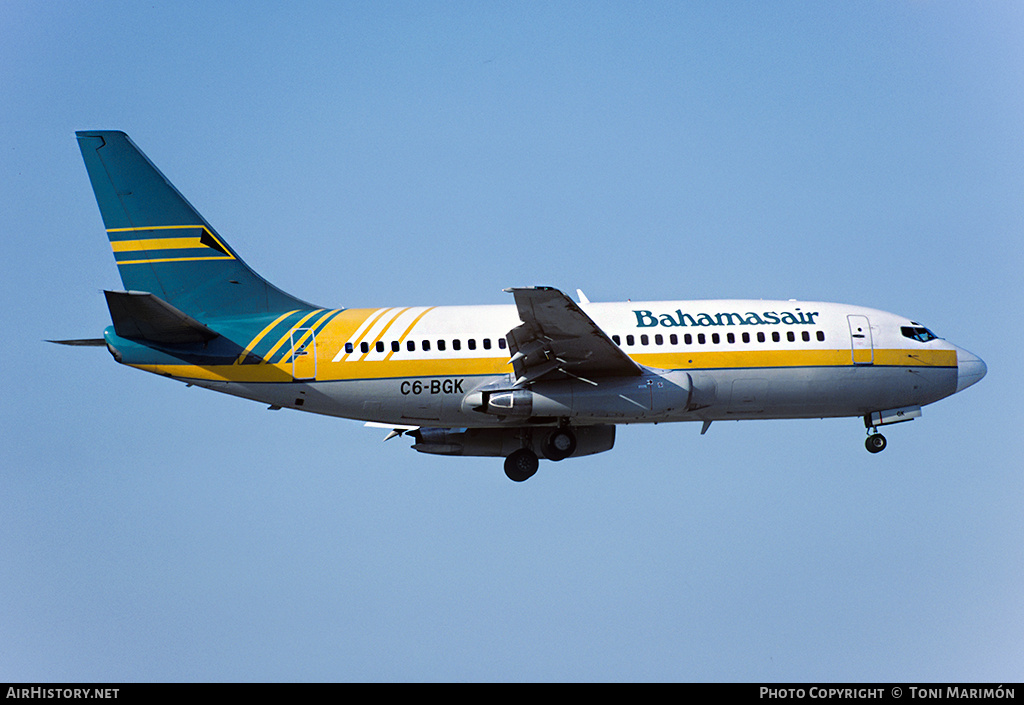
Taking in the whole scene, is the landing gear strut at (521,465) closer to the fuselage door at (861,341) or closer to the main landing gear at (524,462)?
the main landing gear at (524,462)

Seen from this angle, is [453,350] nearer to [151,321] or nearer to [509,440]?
[509,440]

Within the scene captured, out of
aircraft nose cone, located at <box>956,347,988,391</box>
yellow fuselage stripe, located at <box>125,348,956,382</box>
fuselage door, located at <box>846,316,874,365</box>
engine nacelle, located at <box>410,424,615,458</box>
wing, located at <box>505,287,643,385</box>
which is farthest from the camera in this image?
engine nacelle, located at <box>410,424,615,458</box>

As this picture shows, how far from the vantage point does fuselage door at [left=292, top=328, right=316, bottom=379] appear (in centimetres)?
4259

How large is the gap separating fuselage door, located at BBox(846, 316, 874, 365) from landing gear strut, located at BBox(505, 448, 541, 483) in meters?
11.0

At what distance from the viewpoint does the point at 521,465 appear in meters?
46.8

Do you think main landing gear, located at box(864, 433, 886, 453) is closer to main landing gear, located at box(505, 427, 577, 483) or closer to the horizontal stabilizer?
main landing gear, located at box(505, 427, 577, 483)

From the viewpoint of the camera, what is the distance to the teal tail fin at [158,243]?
4325cm

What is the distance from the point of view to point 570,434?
45.6 metres

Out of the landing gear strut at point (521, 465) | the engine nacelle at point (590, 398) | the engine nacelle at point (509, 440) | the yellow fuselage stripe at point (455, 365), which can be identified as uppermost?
the yellow fuselage stripe at point (455, 365)

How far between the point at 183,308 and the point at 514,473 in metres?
12.1

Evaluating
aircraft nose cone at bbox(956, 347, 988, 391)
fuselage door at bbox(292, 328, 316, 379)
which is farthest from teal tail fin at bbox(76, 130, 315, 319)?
aircraft nose cone at bbox(956, 347, 988, 391)

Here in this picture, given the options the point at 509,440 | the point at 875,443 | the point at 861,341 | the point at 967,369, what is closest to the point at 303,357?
the point at 509,440

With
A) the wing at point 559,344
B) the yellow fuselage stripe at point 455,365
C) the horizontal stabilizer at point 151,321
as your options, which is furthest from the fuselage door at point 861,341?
the horizontal stabilizer at point 151,321

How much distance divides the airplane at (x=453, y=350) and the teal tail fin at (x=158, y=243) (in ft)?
0.14
